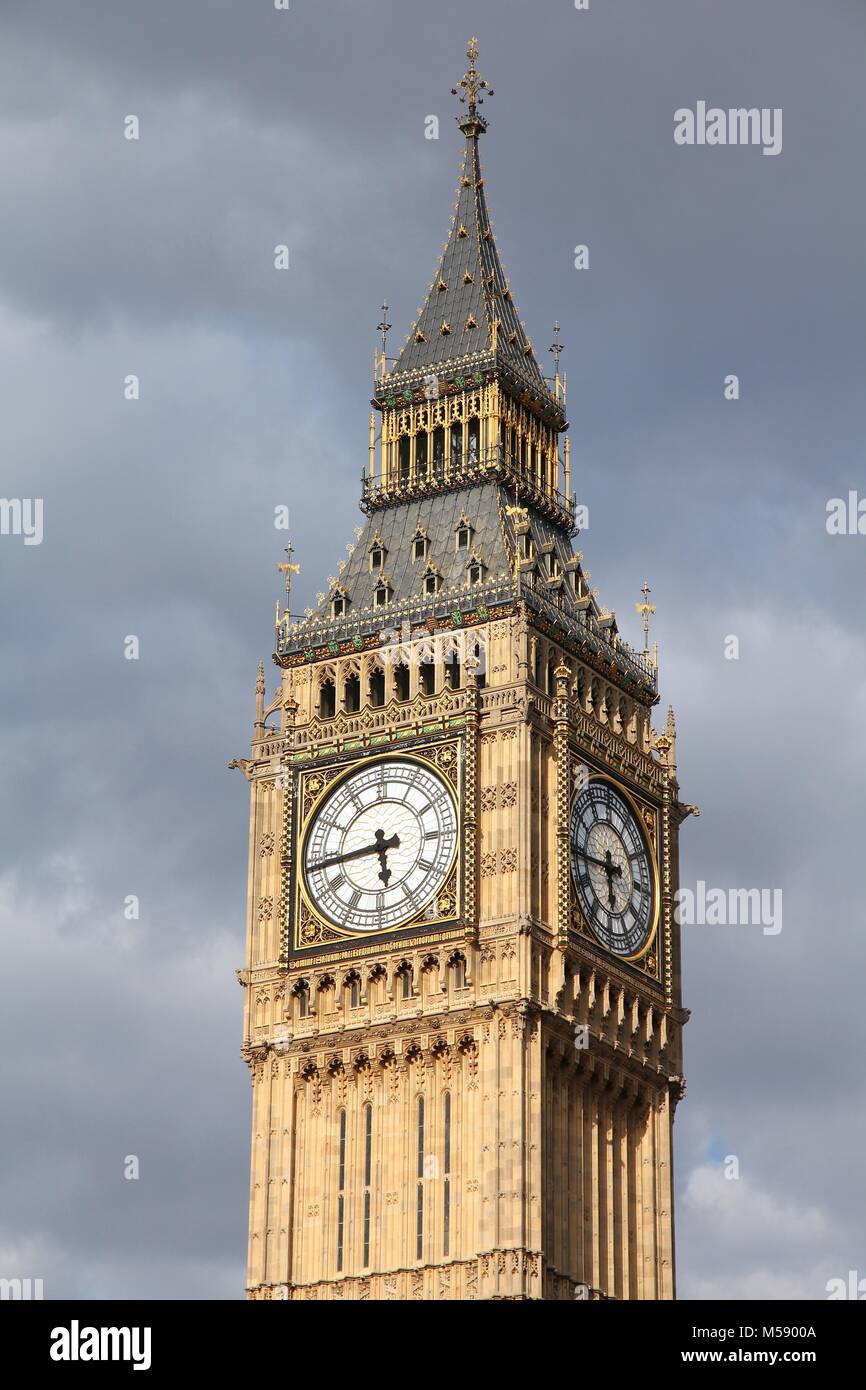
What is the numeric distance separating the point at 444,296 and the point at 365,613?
41.2ft

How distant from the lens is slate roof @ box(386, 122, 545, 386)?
344 ft

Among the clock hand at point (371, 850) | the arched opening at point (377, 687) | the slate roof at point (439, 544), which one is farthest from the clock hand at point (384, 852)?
the slate roof at point (439, 544)

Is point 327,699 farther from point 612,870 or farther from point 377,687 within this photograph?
point 612,870

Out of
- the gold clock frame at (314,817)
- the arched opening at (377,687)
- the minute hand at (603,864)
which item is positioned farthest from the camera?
the arched opening at (377,687)

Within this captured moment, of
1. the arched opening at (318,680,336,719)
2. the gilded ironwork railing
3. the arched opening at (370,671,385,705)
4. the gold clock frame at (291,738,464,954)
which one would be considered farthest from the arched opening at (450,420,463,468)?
the gold clock frame at (291,738,464,954)

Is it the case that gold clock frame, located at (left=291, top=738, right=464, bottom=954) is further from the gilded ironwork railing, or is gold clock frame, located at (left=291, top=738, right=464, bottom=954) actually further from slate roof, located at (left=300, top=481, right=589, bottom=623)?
the gilded ironwork railing

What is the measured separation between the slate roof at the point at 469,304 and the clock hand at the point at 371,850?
17.0m

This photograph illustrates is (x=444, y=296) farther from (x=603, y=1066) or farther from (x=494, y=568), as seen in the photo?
(x=603, y=1066)

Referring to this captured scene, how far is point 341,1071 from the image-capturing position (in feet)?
310

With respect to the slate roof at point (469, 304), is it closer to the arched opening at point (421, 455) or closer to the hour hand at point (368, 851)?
the arched opening at point (421, 455)

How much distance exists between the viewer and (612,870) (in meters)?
97.1

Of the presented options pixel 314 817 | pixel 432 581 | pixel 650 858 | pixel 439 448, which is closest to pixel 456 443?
pixel 439 448

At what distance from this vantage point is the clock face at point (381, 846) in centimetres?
9431
